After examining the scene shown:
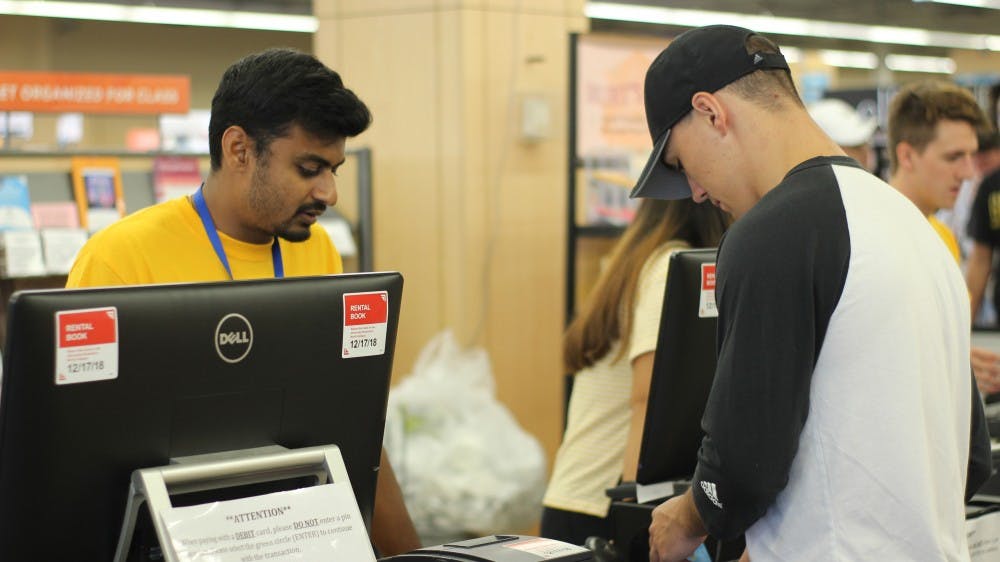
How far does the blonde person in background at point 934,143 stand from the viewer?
9.71 ft

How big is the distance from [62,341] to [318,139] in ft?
2.55

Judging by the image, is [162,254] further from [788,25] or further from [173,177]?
[788,25]

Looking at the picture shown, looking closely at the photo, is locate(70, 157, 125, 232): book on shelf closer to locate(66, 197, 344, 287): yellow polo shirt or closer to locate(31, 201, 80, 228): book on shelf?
locate(31, 201, 80, 228): book on shelf

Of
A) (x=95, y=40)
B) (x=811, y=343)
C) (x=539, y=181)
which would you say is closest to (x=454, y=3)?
(x=539, y=181)

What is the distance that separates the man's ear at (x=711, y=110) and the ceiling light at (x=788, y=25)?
28.7 ft

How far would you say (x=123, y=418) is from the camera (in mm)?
1324

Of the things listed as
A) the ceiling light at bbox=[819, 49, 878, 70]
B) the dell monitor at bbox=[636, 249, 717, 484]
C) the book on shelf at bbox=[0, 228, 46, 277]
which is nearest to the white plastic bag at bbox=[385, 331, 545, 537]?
the book on shelf at bbox=[0, 228, 46, 277]

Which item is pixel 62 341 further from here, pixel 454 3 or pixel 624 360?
pixel 454 3

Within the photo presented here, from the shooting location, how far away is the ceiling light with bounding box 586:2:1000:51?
38.9 feet

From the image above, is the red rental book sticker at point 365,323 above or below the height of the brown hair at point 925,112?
below

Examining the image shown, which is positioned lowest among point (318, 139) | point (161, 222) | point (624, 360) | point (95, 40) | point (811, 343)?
point (624, 360)

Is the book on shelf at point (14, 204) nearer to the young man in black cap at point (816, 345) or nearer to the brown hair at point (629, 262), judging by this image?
the brown hair at point (629, 262)

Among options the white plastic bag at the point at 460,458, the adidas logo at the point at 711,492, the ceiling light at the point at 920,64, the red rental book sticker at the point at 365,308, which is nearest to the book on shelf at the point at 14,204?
the white plastic bag at the point at 460,458

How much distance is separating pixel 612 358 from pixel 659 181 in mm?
751
